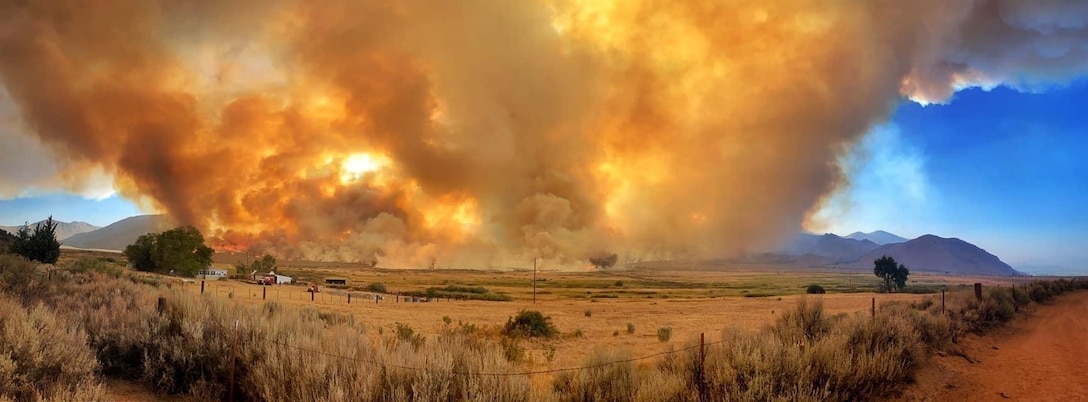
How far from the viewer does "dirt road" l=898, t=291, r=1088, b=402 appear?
1119 cm

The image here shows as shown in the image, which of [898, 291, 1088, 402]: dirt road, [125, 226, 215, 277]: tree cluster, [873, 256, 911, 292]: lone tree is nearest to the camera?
[898, 291, 1088, 402]: dirt road

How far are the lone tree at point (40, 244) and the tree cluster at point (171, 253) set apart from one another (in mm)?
20873

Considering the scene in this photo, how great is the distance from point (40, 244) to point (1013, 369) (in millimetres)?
64527

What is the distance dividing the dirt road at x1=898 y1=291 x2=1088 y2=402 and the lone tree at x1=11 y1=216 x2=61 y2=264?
196ft

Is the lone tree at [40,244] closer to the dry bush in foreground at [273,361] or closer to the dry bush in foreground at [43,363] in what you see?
the dry bush in foreground at [273,361]

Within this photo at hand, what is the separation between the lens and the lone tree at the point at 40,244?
45.3 m

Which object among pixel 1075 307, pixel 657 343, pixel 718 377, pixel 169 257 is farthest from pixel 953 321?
pixel 169 257

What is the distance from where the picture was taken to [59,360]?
7133 mm

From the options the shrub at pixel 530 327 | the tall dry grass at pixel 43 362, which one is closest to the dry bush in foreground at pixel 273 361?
the tall dry grass at pixel 43 362

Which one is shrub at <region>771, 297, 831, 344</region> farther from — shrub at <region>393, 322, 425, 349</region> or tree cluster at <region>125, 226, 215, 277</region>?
tree cluster at <region>125, 226, 215, 277</region>

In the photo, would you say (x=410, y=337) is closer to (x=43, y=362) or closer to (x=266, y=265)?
(x=43, y=362)

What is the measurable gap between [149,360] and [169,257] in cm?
7382

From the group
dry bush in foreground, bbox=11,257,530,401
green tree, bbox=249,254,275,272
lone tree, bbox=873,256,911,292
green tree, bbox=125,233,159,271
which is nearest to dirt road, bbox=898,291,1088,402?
dry bush in foreground, bbox=11,257,530,401

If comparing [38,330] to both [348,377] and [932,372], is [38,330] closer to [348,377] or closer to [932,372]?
[348,377]
